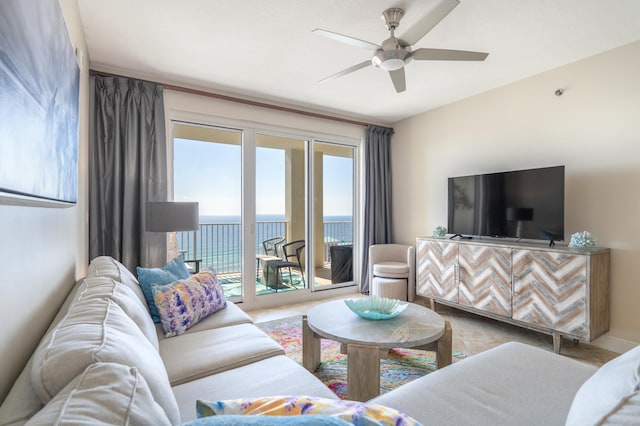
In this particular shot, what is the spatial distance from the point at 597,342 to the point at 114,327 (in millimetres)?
3725

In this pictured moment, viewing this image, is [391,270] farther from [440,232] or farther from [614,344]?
[614,344]

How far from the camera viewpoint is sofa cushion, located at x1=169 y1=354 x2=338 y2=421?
124 centimetres

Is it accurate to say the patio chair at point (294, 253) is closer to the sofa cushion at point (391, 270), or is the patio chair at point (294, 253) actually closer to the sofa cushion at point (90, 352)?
the sofa cushion at point (391, 270)

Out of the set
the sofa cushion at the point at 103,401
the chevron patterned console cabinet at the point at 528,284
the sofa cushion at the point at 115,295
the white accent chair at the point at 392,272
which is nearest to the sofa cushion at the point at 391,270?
the white accent chair at the point at 392,272

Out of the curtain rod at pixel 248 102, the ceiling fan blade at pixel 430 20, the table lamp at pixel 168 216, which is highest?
the curtain rod at pixel 248 102

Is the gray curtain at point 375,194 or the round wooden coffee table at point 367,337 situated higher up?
the gray curtain at point 375,194

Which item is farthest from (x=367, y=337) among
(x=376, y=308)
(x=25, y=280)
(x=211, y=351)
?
(x=25, y=280)

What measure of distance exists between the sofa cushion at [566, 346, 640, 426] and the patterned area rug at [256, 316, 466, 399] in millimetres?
1505

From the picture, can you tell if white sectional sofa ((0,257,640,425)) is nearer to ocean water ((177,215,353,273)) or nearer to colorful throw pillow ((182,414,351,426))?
colorful throw pillow ((182,414,351,426))

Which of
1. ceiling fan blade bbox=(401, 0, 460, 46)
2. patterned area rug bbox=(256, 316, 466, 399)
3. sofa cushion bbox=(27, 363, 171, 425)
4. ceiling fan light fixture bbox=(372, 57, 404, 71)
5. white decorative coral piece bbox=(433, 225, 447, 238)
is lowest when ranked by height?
patterned area rug bbox=(256, 316, 466, 399)

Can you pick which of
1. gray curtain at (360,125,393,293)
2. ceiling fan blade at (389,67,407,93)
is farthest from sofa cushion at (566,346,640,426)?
gray curtain at (360,125,393,293)

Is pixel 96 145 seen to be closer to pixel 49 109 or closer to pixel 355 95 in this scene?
pixel 49 109

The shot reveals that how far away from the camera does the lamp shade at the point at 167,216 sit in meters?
2.69

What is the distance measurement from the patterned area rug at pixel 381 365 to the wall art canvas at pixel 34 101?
6.24 ft
